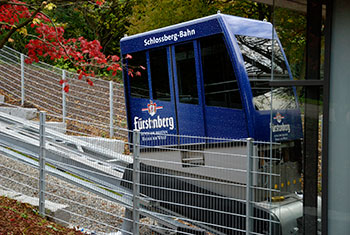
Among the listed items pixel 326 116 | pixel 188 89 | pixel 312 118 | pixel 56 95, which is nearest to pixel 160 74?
pixel 188 89

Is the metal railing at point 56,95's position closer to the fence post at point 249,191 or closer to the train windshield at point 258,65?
the train windshield at point 258,65

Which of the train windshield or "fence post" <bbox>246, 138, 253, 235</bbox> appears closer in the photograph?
"fence post" <bbox>246, 138, 253, 235</bbox>

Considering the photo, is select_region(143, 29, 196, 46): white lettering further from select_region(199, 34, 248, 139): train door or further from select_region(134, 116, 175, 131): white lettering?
select_region(134, 116, 175, 131): white lettering

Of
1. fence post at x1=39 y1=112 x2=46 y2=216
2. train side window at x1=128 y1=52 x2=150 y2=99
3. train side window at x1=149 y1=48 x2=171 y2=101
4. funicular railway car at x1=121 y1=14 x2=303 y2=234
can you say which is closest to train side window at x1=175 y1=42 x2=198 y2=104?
funicular railway car at x1=121 y1=14 x2=303 y2=234

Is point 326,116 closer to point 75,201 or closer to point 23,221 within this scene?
point 23,221

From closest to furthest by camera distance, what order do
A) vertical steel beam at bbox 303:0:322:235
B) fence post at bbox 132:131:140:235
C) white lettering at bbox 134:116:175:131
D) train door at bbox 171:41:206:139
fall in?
vertical steel beam at bbox 303:0:322:235 → fence post at bbox 132:131:140:235 → train door at bbox 171:41:206:139 → white lettering at bbox 134:116:175:131

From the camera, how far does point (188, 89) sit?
23.7 feet

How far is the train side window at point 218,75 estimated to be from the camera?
6562 millimetres

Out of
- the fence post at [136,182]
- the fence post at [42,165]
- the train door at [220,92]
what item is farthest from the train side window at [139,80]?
the fence post at [42,165]

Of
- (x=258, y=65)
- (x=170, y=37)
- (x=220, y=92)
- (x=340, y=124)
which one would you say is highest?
(x=170, y=37)

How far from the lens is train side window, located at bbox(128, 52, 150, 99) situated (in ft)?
26.5

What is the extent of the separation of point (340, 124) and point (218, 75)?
2.86 meters

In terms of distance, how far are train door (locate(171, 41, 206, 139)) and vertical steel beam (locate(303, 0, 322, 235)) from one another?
273 cm

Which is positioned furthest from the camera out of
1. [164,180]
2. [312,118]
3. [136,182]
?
[136,182]
